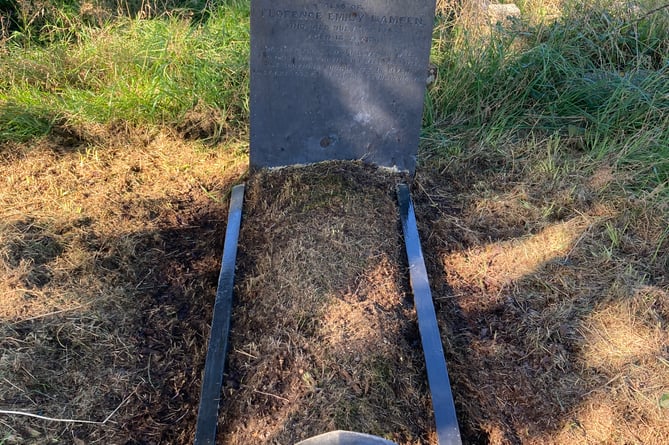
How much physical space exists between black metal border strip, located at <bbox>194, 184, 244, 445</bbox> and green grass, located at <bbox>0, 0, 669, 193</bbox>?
1.12 meters

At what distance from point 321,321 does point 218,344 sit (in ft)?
1.24

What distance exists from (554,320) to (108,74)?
2954mm

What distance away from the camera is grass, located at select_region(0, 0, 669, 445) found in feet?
6.61

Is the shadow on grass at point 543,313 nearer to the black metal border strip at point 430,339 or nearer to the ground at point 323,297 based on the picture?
the ground at point 323,297

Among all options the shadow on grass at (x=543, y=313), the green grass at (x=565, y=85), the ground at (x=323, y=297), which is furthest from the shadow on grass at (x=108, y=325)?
the green grass at (x=565, y=85)

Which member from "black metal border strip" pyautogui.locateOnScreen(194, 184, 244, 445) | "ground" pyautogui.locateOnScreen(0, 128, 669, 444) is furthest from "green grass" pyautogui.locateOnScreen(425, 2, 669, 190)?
"black metal border strip" pyautogui.locateOnScreen(194, 184, 244, 445)

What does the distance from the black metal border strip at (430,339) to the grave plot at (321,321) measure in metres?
0.04

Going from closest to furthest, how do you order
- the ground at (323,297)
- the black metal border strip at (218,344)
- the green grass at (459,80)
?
the black metal border strip at (218,344) < the ground at (323,297) < the green grass at (459,80)

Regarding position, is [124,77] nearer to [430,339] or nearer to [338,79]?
[338,79]

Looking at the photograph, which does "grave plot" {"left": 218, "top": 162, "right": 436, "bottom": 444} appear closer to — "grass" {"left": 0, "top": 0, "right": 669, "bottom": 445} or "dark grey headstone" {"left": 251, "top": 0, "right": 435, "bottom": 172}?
"grass" {"left": 0, "top": 0, "right": 669, "bottom": 445}

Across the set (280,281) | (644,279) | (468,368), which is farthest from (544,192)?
(280,281)

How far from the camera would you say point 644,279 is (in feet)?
8.43

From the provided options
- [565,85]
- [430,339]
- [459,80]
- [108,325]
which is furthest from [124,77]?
[565,85]

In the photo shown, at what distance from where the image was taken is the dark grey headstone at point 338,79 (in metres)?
2.76
